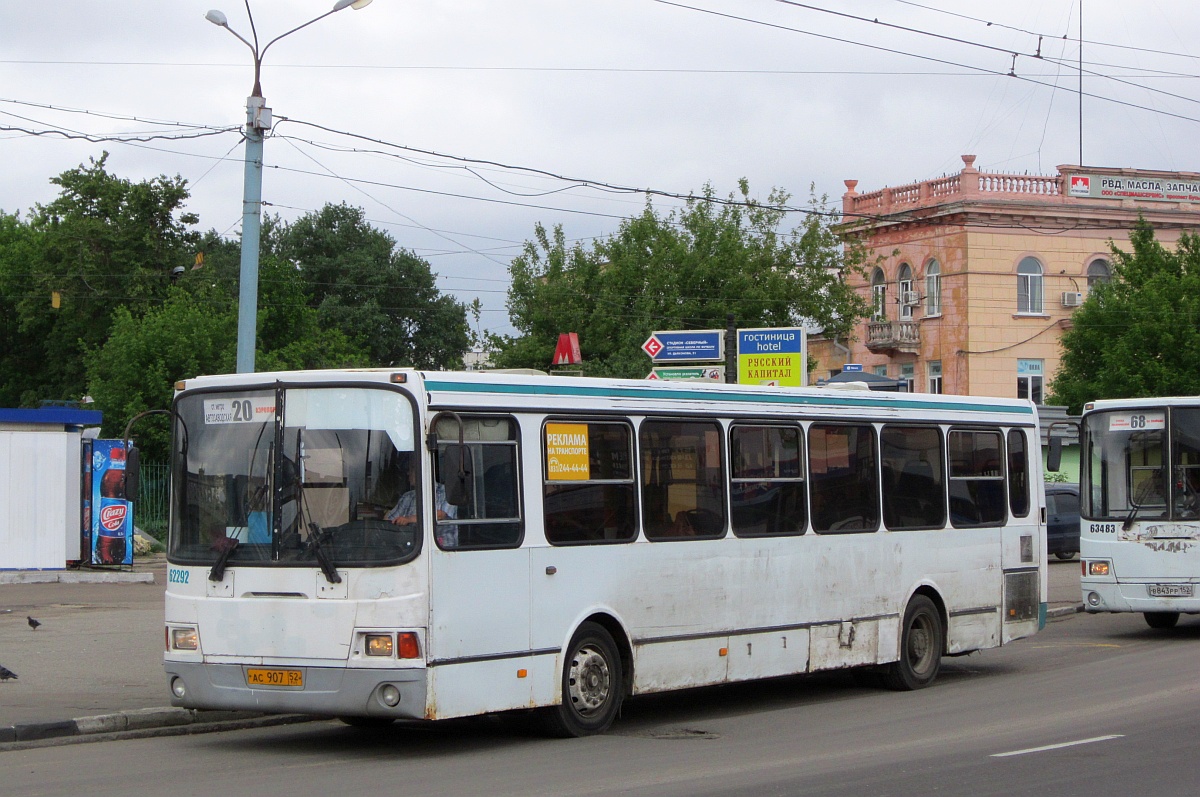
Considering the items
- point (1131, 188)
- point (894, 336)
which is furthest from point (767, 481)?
point (1131, 188)

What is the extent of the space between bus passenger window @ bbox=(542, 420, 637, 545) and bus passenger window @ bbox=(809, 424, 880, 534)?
247 cm

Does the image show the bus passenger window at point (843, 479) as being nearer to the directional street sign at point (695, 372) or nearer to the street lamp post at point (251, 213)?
the street lamp post at point (251, 213)

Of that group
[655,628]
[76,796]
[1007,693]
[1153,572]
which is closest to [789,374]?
[1153,572]

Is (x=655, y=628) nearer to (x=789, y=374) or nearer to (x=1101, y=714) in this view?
(x=1101, y=714)

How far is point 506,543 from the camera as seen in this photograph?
34.4 ft

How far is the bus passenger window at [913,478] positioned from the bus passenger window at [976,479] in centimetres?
25

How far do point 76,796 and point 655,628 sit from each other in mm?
4663

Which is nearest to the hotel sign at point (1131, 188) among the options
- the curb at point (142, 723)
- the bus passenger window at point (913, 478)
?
the bus passenger window at point (913, 478)

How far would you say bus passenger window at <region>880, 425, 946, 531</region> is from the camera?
46.4 feet

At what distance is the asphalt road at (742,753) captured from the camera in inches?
351

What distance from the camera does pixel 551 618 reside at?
421 inches

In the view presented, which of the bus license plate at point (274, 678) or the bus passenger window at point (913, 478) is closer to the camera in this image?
the bus license plate at point (274, 678)

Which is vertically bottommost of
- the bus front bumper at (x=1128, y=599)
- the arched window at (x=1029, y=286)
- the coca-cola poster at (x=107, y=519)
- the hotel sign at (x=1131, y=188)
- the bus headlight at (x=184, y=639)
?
the bus front bumper at (x=1128, y=599)

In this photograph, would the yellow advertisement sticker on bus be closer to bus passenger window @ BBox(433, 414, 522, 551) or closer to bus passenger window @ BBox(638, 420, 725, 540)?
bus passenger window @ BBox(433, 414, 522, 551)
